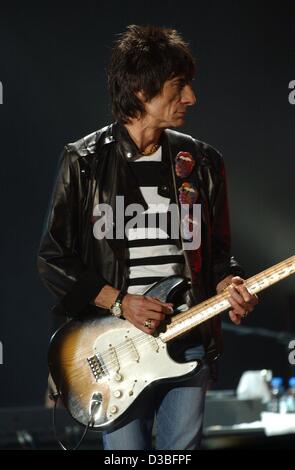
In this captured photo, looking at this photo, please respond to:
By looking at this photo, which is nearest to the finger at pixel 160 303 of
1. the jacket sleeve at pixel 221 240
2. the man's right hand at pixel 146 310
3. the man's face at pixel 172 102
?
the man's right hand at pixel 146 310

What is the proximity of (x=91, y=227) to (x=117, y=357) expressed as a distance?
0.43 metres

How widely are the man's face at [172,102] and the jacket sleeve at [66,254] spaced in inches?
12.5

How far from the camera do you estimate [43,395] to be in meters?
8.32

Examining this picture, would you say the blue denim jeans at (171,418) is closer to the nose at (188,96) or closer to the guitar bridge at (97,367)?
the guitar bridge at (97,367)

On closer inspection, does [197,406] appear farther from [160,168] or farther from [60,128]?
[60,128]

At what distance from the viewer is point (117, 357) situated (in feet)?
8.73

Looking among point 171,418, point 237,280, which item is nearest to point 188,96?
point 237,280

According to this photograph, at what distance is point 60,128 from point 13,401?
273cm

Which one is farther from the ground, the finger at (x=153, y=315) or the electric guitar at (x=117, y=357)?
the finger at (x=153, y=315)

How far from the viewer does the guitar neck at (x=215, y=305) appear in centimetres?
254

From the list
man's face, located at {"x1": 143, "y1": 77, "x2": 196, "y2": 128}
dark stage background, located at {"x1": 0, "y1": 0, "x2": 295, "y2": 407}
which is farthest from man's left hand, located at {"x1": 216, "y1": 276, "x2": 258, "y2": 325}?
dark stage background, located at {"x1": 0, "y1": 0, "x2": 295, "y2": 407}

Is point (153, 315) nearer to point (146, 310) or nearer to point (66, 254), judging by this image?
point (146, 310)

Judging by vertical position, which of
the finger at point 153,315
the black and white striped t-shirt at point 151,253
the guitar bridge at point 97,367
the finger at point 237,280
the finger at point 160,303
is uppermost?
the black and white striped t-shirt at point 151,253

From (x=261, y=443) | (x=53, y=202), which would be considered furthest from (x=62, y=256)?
(x=261, y=443)
